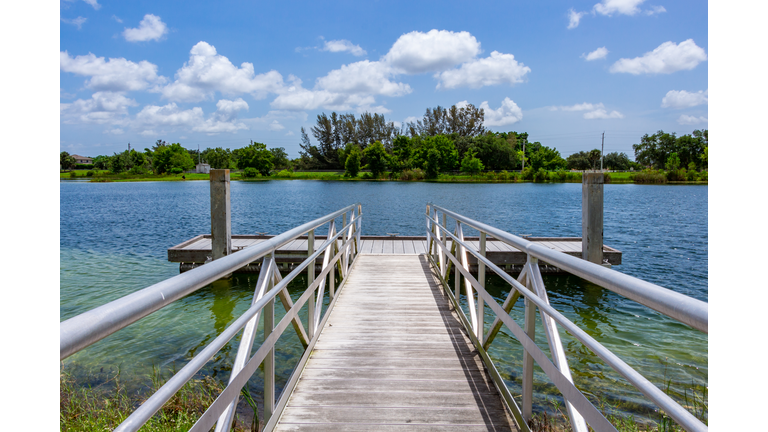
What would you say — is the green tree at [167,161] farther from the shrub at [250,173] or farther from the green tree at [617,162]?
the green tree at [617,162]

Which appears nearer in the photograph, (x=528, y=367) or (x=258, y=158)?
(x=528, y=367)

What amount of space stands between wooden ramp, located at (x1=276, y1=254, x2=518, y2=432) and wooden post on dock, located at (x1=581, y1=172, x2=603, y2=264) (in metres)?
4.22

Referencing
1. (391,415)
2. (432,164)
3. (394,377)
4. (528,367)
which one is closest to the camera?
(528,367)

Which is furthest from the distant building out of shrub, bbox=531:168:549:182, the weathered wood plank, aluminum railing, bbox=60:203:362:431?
the weathered wood plank

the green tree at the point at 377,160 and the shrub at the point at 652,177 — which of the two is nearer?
the shrub at the point at 652,177

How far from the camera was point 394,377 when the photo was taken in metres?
2.76

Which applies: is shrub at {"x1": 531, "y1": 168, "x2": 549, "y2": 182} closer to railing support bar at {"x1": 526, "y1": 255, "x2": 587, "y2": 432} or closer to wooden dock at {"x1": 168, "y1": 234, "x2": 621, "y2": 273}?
wooden dock at {"x1": 168, "y1": 234, "x2": 621, "y2": 273}

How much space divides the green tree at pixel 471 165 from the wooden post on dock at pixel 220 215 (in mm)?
64236

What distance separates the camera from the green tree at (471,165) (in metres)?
69.2

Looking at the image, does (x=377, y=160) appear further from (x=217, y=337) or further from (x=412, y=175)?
(x=217, y=337)

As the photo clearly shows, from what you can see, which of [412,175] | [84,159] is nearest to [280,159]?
[412,175]

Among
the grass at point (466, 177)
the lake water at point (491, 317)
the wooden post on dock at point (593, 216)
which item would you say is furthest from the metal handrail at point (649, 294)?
the grass at point (466, 177)

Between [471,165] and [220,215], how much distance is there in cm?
6470
